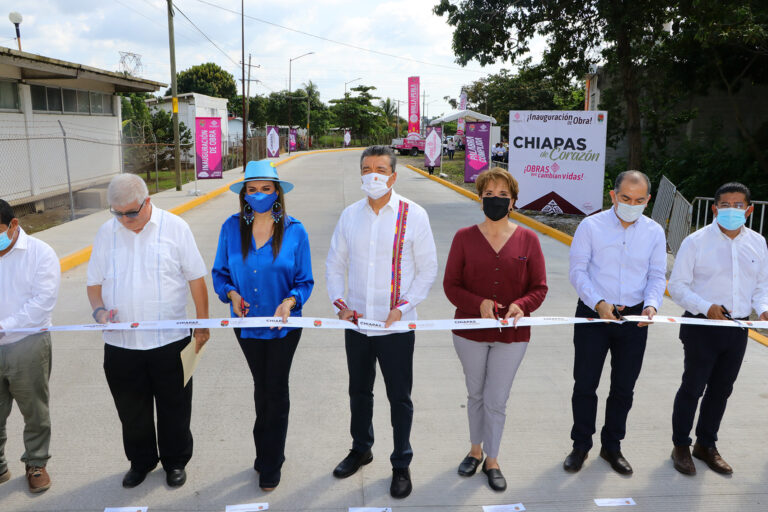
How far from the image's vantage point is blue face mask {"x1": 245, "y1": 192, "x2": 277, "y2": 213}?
3.46 meters

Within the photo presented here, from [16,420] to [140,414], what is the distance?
156cm

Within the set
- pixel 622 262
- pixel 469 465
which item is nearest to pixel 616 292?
pixel 622 262

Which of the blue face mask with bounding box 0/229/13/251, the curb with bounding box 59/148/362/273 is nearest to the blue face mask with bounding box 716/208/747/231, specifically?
the blue face mask with bounding box 0/229/13/251

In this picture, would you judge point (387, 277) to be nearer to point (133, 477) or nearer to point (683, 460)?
point (133, 477)

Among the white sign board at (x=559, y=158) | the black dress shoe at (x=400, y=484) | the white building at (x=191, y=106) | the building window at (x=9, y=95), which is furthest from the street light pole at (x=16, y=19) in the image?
the black dress shoe at (x=400, y=484)

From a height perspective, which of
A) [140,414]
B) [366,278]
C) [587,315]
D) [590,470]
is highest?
[366,278]

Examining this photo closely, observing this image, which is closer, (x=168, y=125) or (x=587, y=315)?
(x=587, y=315)

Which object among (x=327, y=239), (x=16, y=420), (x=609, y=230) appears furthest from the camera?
(x=327, y=239)

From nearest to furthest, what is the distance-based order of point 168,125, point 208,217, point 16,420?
1. point 16,420
2. point 208,217
3. point 168,125

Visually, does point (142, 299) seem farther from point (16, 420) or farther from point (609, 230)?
point (609, 230)

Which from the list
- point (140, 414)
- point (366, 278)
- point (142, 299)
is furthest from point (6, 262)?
point (366, 278)

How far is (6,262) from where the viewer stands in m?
3.46

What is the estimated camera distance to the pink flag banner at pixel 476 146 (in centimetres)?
2030

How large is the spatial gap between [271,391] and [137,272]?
993 mm
